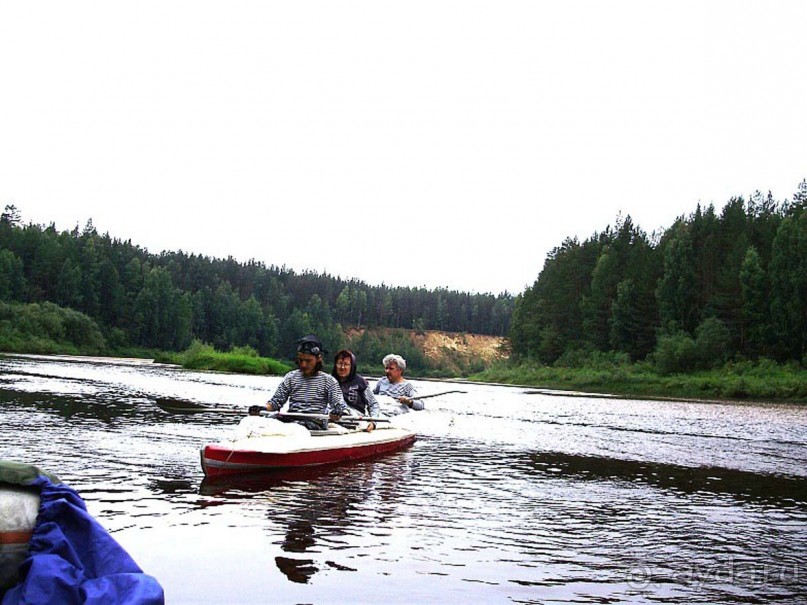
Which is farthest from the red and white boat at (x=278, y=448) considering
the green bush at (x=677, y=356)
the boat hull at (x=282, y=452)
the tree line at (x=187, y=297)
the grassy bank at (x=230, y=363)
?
the tree line at (x=187, y=297)

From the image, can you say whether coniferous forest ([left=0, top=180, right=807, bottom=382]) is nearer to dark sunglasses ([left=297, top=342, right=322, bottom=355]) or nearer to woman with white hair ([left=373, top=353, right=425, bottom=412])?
woman with white hair ([left=373, top=353, right=425, bottom=412])

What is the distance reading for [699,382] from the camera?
5491cm

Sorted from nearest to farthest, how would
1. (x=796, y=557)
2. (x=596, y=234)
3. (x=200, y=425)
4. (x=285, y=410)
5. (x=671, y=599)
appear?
1. (x=671, y=599)
2. (x=796, y=557)
3. (x=285, y=410)
4. (x=200, y=425)
5. (x=596, y=234)

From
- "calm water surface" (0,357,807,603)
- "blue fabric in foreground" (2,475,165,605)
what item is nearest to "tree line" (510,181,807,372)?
"calm water surface" (0,357,807,603)

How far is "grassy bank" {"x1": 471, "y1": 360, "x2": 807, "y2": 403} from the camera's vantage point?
165ft

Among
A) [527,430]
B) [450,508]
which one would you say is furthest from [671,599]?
[527,430]

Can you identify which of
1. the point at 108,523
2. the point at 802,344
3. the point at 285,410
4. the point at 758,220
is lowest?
the point at 108,523

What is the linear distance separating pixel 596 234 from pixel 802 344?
120 ft

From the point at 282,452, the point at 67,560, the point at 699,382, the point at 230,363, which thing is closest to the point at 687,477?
the point at 282,452

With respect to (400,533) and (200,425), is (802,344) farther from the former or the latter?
(400,533)

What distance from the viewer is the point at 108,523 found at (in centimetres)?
848

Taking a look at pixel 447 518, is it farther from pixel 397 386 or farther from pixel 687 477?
pixel 397 386

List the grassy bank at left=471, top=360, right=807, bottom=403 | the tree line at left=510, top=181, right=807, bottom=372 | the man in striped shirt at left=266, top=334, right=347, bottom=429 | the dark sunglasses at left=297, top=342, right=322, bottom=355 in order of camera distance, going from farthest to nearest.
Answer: the tree line at left=510, top=181, right=807, bottom=372 → the grassy bank at left=471, top=360, right=807, bottom=403 → the man in striped shirt at left=266, top=334, right=347, bottom=429 → the dark sunglasses at left=297, top=342, right=322, bottom=355

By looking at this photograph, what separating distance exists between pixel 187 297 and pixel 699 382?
305ft
